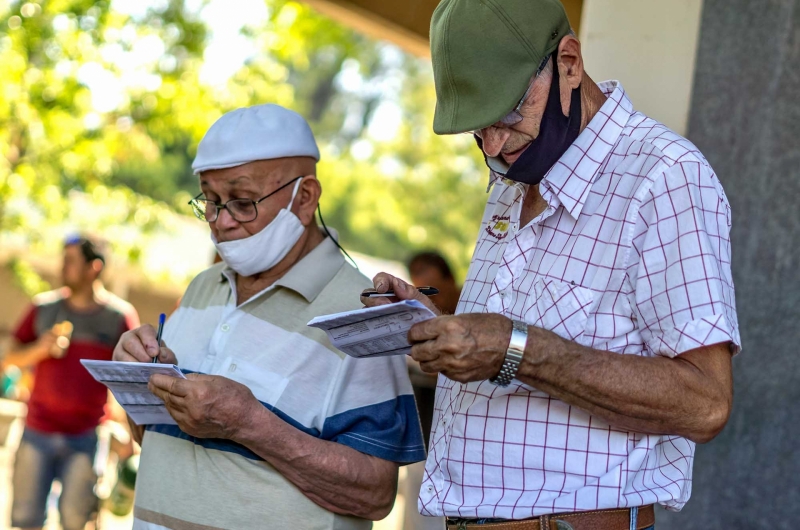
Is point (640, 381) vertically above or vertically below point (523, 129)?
below

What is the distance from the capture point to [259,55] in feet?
36.0

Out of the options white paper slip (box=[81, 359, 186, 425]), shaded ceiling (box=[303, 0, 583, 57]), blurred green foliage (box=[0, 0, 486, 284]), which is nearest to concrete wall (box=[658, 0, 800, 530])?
white paper slip (box=[81, 359, 186, 425])

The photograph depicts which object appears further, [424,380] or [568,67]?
[424,380]

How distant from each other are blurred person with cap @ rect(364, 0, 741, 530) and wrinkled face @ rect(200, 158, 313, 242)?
89 cm

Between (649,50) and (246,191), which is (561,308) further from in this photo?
(649,50)

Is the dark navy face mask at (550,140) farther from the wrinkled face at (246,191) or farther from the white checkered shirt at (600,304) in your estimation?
the wrinkled face at (246,191)

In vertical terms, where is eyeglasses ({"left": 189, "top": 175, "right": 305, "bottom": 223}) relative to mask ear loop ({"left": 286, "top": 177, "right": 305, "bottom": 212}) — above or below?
below

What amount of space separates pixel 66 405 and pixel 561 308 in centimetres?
460

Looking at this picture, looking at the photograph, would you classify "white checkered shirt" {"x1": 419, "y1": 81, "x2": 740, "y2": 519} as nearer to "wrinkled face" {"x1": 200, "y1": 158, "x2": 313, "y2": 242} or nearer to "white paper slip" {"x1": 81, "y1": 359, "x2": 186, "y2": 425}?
"white paper slip" {"x1": 81, "y1": 359, "x2": 186, "y2": 425}

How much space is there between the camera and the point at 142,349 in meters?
2.75

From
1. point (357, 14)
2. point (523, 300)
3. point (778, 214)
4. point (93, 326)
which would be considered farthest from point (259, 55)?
point (523, 300)

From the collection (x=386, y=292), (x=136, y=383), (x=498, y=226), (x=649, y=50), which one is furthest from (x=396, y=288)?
(x=649, y=50)

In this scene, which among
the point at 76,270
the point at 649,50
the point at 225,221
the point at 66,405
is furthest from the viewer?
the point at 76,270

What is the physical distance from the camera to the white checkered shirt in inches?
73.5
